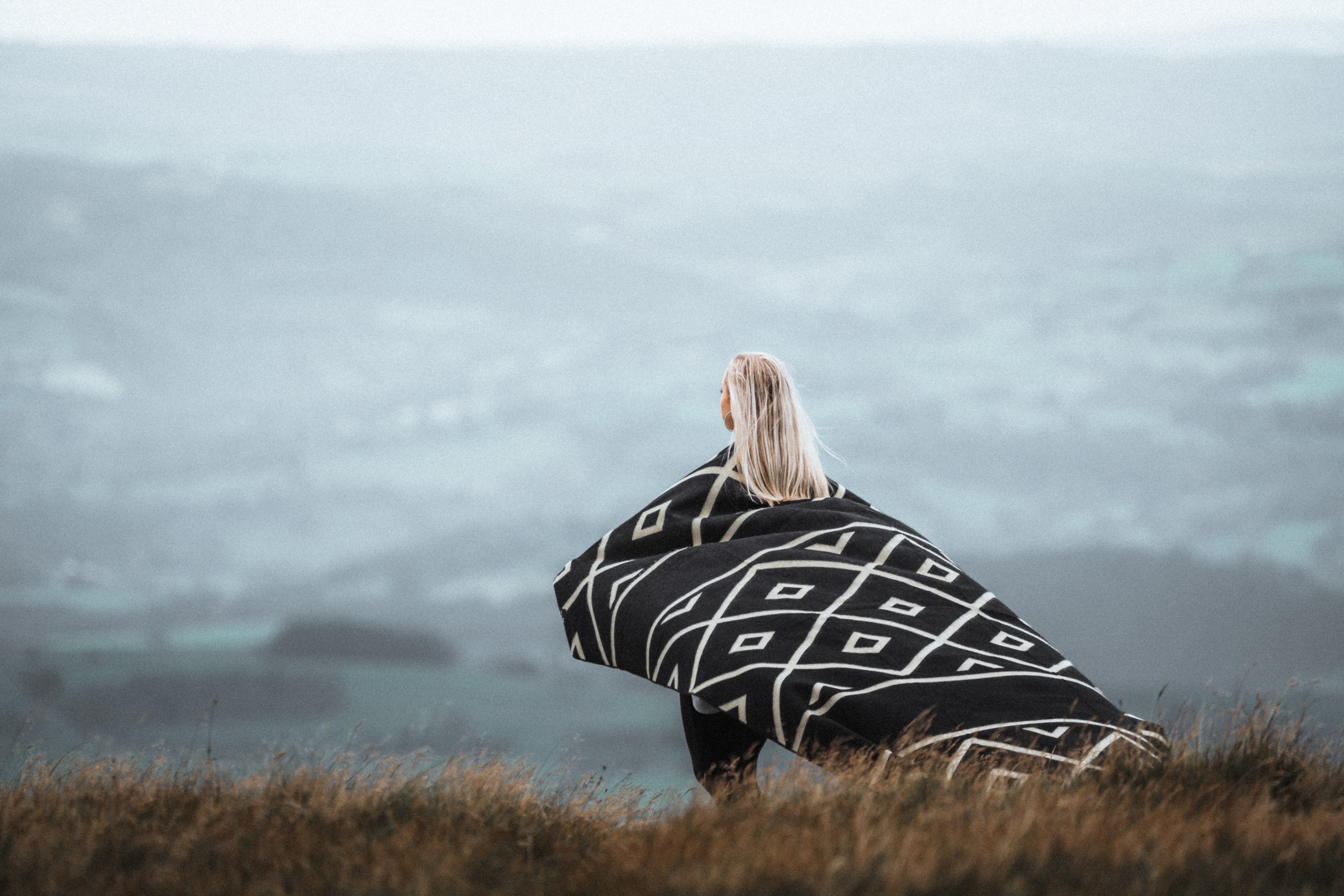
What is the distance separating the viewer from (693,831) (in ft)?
10.5

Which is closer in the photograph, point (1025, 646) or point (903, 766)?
point (903, 766)

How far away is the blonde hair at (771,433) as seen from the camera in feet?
16.1

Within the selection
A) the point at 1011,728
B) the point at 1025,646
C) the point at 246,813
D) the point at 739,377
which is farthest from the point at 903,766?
the point at 246,813

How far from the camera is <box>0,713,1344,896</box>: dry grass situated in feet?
9.19

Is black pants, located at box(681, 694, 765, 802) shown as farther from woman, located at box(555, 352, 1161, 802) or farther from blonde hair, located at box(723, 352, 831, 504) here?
blonde hair, located at box(723, 352, 831, 504)

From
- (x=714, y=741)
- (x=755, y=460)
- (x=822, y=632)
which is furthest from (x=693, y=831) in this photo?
(x=755, y=460)

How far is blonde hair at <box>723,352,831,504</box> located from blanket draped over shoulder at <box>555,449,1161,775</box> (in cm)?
8

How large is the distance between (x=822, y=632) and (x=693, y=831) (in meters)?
1.43

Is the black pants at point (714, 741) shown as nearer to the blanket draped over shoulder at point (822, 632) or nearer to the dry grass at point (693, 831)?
the blanket draped over shoulder at point (822, 632)

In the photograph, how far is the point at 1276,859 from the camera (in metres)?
2.96

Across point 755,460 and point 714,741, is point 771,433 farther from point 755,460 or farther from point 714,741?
point 714,741

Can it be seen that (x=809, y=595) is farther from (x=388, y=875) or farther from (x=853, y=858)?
(x=388, y=875)

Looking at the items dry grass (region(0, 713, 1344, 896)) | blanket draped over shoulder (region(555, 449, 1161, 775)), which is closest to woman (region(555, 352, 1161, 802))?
blanket draped over shoulder (region(555, 449, 1161, 775))

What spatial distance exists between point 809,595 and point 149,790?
2476 mm
